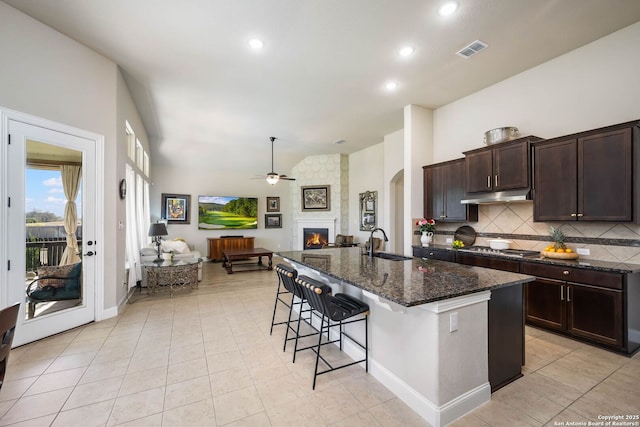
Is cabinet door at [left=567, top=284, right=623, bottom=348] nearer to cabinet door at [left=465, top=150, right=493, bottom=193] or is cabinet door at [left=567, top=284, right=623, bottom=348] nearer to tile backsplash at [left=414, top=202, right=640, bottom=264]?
tile backsplash at [left=414, top=202, right=640, bottom=264]

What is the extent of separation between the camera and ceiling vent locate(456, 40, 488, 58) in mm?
3154

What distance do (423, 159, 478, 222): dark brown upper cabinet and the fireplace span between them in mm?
3981

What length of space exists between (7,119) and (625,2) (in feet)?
19.9

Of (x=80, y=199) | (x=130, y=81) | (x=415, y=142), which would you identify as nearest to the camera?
(x=80, y=199)

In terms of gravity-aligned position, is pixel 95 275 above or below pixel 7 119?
below

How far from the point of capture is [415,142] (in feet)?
16.1

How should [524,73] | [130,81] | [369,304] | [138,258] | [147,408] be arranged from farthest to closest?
[138,258]
[130,81]
[524,73]
[369,304]
[147,408]

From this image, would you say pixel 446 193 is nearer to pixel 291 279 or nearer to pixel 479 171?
pixel 479 171

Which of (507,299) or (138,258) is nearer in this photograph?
(507,299)

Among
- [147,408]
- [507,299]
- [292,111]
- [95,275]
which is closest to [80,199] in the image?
[95,275]

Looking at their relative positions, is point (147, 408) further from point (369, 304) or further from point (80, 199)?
point (80, 199)

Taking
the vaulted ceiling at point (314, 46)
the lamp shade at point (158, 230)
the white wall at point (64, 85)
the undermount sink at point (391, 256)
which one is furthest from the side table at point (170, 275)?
the undermount sink at point (391, 256)

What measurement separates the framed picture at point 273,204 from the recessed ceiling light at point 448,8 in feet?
25.4

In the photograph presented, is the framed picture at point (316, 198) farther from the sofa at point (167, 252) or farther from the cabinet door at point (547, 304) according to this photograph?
the cabinet door at point (547, 304)
